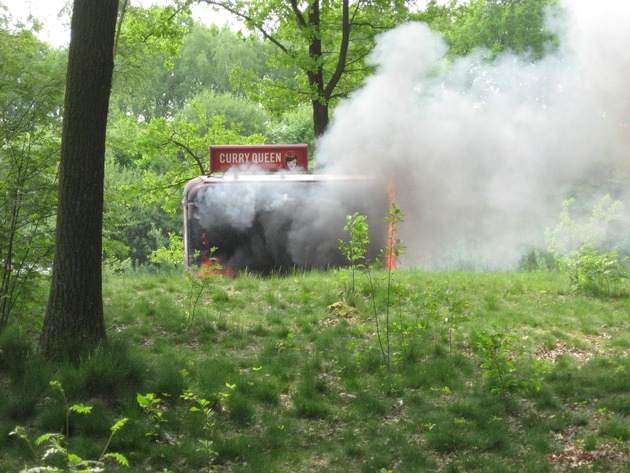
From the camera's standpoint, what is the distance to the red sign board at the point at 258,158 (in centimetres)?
1474

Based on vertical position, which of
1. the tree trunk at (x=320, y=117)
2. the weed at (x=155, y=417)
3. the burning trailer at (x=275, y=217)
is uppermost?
the tree trunk at (x=320, y=117)

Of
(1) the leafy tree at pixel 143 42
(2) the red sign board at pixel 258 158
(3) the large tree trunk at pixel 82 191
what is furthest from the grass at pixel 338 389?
(2) the red sign board at pixel 258 158

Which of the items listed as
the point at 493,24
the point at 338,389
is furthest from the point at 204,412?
the point at 493,24

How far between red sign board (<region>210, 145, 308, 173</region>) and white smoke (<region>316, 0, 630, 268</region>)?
83 centimetres

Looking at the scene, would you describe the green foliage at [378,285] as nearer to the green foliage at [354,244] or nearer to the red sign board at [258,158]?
the green foliage at [354,244]

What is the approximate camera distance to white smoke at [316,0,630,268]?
1041cm

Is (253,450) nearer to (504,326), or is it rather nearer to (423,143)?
(504,326)

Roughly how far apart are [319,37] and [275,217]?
24.3 ft

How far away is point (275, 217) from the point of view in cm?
1386

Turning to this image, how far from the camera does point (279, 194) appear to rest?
13.8m

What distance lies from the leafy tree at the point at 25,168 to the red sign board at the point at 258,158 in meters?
6.34

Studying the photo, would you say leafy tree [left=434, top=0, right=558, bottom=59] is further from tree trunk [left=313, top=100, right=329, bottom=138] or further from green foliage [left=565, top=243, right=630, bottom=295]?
green foliage [left=565, top=243, right=630, bottom=295]

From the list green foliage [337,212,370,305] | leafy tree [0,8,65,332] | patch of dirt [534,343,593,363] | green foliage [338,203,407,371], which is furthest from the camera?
green foliage [337,212,370,305]

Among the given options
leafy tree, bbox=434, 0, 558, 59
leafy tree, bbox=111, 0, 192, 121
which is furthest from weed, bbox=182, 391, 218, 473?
leafy tree, bbox=434, 0, 558, 59
